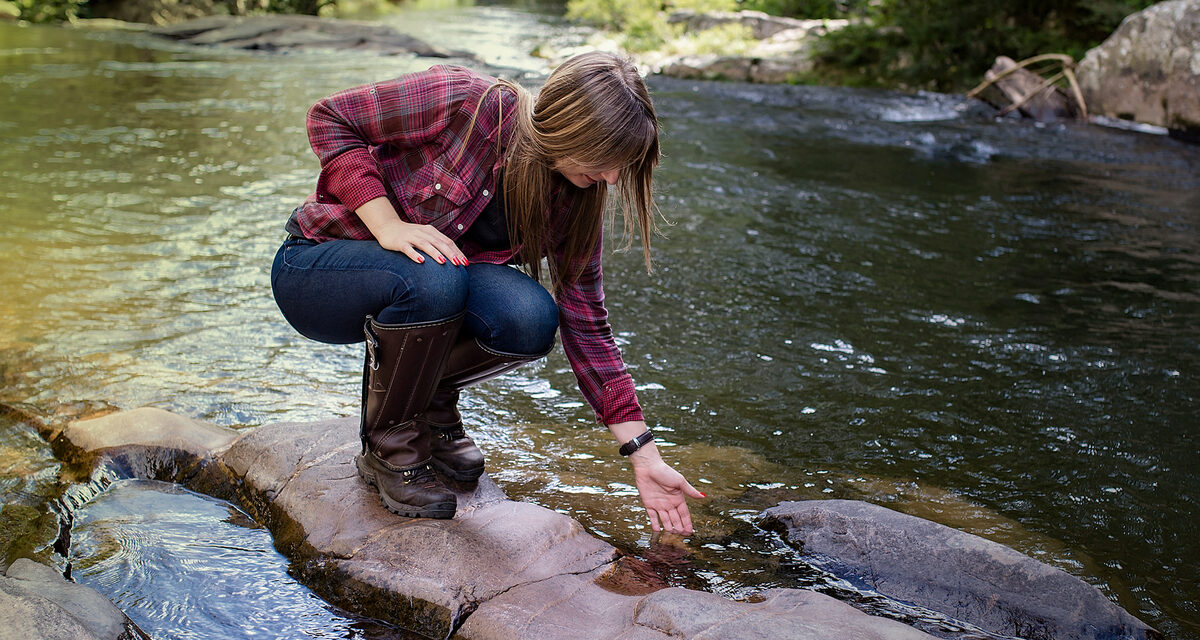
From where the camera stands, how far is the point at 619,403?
246 centimetres

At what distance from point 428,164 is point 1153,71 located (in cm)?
1094

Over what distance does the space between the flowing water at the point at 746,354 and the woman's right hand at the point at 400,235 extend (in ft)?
2.91

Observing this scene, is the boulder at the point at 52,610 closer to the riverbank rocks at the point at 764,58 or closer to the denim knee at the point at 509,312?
the denim knee at the point at 509,312

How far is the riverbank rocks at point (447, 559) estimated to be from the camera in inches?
82.4

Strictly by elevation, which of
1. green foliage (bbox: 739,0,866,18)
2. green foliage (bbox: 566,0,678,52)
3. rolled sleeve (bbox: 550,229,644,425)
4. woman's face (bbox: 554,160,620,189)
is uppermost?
green foliage (bbox: 739,0,866,18)

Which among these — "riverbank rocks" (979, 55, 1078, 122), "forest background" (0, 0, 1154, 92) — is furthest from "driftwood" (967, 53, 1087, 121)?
"forest background" (0, 0, 1154, 92)

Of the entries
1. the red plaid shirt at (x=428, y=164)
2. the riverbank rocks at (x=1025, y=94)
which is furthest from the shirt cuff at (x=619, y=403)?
the riverbank rocks at (x=1025, y=94)

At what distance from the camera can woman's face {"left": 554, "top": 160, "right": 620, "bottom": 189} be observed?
224 centimetres

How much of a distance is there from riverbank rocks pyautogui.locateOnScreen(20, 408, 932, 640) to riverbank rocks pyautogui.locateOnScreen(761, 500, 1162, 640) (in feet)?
1.06

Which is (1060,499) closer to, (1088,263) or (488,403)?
(488,403)

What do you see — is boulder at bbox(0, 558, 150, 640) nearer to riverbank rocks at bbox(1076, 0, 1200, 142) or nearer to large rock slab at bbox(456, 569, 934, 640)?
large rock slab at bbox(456, 569, 934, 640)

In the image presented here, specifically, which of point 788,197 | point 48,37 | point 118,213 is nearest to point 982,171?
point 788,197

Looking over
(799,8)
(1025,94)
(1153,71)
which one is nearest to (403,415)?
(1153,71)

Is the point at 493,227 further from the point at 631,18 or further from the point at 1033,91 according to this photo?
the point at 631,18
